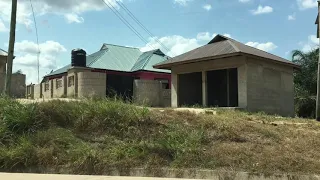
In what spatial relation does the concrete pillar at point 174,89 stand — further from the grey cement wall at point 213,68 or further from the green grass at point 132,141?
the green grass at point 132,141

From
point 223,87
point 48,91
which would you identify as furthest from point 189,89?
→ point 48,91

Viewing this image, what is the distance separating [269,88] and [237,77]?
192 cm

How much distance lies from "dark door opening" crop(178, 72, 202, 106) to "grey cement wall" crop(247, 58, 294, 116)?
474cm

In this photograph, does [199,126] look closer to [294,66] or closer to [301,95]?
[294,66]

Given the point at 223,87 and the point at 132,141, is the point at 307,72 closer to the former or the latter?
the point at 223,87

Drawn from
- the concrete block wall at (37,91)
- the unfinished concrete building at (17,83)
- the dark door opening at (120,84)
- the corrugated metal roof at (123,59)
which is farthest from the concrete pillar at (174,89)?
the concrete block wall at (37,91)

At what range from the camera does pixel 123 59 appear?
118 feet

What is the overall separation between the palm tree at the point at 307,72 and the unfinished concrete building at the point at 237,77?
8626 millimetres

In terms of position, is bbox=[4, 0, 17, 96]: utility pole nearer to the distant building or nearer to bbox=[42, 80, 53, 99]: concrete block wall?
the distant building

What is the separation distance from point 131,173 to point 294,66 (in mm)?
18850

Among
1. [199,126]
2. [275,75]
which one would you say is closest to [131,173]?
[199,126]

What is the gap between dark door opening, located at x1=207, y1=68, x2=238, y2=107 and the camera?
26.1 meters

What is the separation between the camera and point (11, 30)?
13.8 meters

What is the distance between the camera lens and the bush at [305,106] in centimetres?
3106
